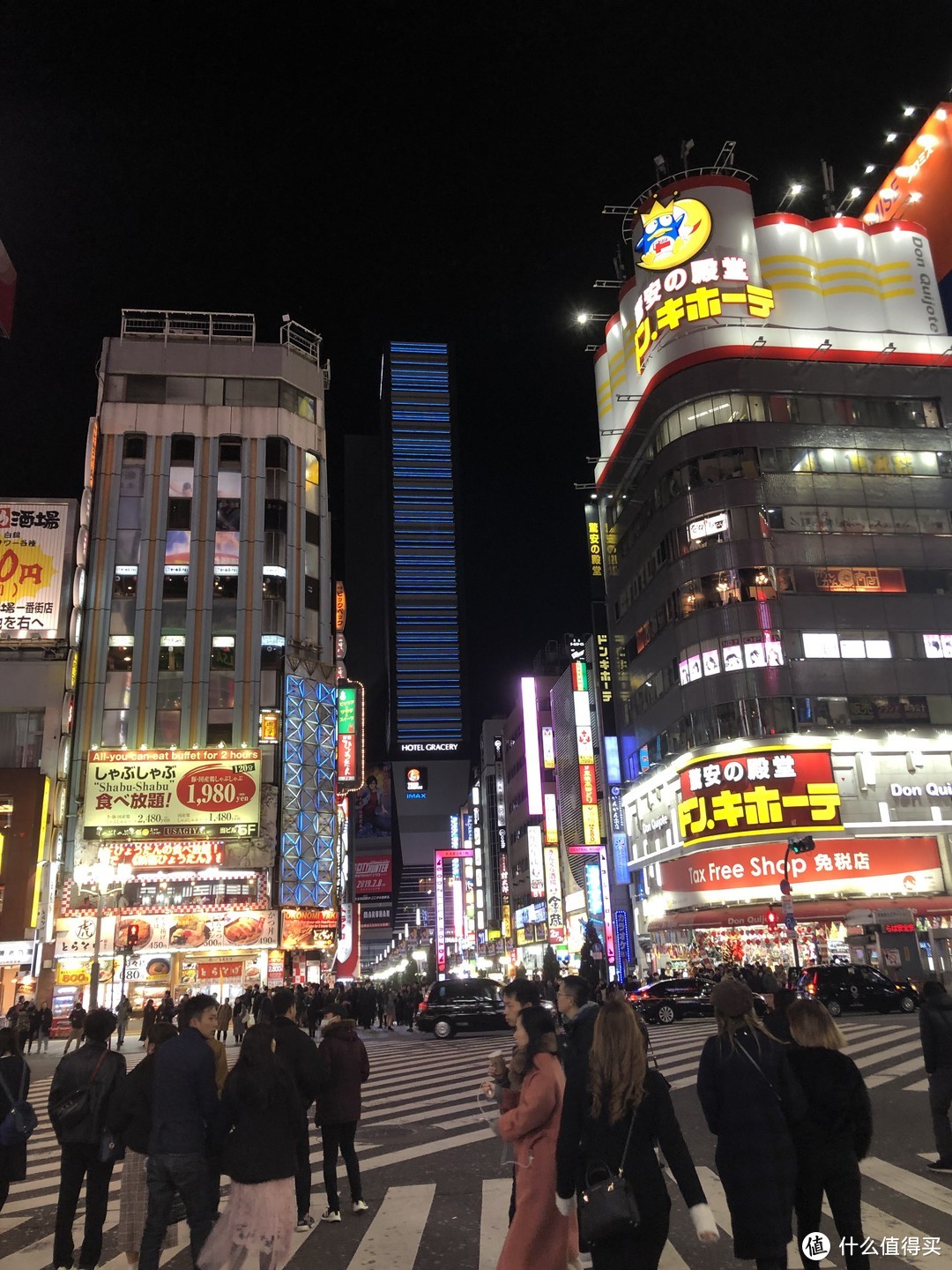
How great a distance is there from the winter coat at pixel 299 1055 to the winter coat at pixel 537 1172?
2.11 m

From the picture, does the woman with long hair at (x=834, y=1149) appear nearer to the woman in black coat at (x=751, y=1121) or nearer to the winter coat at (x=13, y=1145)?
the woman in black coat at (x=751, y=1121)

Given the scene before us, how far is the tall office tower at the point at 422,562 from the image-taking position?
179 m

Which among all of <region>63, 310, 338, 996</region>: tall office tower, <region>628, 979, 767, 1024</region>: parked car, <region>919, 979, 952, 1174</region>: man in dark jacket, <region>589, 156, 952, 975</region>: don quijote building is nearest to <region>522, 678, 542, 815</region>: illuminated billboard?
<region>589, 156, 952, 975</region>: don quijote building

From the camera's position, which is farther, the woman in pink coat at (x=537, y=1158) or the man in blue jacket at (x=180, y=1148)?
the man in blue jacket at (x=180, y=1148)

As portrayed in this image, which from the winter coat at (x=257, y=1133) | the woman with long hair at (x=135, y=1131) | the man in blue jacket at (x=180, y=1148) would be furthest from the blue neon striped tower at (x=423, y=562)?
the winter coat at (x=257, y=1133)

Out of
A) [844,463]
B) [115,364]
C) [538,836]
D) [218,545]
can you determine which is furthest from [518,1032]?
[538,836]

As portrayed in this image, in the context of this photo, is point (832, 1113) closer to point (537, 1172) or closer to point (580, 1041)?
point (580, 1041)

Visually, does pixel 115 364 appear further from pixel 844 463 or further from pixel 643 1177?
pixel 643 1177

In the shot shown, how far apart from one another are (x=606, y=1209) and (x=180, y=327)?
68.2 meters

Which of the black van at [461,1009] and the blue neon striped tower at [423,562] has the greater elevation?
the blue neon striped tower at [423,562]

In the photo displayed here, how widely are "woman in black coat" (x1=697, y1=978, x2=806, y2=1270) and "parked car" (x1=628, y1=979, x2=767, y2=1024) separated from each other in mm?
27772

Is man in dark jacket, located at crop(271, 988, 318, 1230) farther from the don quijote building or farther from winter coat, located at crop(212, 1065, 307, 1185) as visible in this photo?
the don quijote building

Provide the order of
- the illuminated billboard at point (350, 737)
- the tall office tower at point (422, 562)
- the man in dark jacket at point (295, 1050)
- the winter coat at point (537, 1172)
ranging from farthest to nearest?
the tall office tower at point (422, 562)
the illuminated billboard at point (350, 737)
the man in dark jacket at point (295, 1050)
the winter coat at point (537, 1172)

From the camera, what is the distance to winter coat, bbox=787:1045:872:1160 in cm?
547
